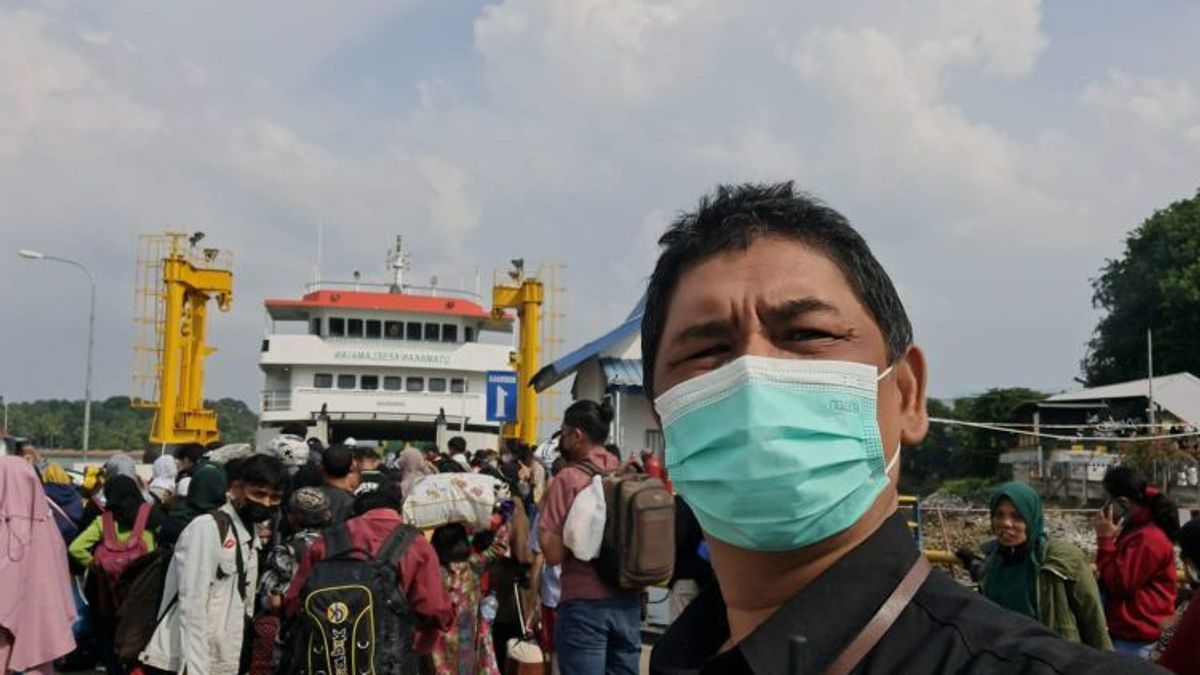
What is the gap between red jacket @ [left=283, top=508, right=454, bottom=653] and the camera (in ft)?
15.8

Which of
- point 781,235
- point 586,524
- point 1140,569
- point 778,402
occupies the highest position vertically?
point 781,235

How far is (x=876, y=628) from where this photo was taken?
51.6 inches

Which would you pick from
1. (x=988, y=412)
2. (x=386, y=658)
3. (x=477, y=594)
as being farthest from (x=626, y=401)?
(x=988, y=412)

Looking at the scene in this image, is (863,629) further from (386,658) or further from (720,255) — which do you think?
(386,658)

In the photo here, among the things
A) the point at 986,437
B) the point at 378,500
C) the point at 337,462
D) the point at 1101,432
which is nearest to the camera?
the point at 378,500

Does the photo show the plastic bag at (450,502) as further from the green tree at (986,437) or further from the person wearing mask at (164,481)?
the green tree at (986,437)

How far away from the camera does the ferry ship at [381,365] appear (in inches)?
1292

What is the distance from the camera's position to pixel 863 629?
52.3 inches

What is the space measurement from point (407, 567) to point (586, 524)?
3.42ft

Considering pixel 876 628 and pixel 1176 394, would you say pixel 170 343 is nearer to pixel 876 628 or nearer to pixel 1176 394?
pixel 1176 394

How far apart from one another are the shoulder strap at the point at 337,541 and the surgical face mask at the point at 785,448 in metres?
3.33

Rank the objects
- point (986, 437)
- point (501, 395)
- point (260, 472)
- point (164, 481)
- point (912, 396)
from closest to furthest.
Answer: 1. point (912, 396)
2. point (260, 472)
3. point (164, 481)
4. point (501, 395)
5. point (986, 437)

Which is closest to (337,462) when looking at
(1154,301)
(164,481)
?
(164,481)

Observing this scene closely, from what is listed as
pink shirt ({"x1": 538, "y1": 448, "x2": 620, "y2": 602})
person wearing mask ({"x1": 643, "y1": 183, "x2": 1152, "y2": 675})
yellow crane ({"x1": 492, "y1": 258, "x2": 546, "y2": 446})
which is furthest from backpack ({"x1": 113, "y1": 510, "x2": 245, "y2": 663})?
yellow crane ({"x1": 492, "y1": 258, "x2": 546, "y2": 446})
